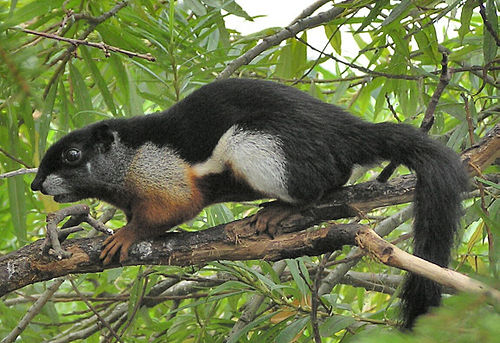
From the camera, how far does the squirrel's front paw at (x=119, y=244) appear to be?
2.22m

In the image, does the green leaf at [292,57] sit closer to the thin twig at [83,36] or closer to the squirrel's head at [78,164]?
the thin twig at [83,36]

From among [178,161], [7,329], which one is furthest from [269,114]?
[7,329]

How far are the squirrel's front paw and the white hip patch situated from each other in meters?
0.44

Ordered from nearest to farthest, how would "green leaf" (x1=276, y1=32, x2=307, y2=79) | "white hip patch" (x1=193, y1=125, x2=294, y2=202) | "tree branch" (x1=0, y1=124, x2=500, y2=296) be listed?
"tree branch" (x1=0, y1=124, x2=500, y2=296) < "white hip patch" (x1=193, y1=125, x2=294, y2=202) < "green leaf" (x1=276, y1=32, x2=307, y2=79)

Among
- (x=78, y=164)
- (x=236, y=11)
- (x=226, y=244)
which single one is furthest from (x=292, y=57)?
(x=226, y=244)

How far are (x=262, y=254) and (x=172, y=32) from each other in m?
1.22

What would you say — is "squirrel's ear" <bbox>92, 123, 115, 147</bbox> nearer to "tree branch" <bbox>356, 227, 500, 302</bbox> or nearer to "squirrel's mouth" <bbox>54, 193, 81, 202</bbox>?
"squirrel's mouth" <bbox>54, 193, 81, 202</bbox>

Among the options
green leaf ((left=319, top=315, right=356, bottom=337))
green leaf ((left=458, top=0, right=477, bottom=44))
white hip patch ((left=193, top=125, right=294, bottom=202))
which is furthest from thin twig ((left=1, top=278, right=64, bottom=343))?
green leaf ((left=458, top=0, right=477, bottom=44))

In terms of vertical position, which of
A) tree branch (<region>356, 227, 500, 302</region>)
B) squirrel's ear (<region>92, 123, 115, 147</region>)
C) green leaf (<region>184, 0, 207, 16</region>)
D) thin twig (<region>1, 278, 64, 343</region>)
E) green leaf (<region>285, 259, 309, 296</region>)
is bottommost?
thin twig (<region>1, 278, 64, 343</region>)

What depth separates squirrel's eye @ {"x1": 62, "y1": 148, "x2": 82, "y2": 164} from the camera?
8.61 feet

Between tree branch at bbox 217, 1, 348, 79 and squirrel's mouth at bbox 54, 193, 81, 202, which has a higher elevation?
tree branch at bbox 217, 1, 348, 79

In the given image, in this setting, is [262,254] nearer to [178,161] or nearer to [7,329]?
[178,161]

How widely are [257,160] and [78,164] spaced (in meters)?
0.82

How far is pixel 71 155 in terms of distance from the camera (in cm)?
262
